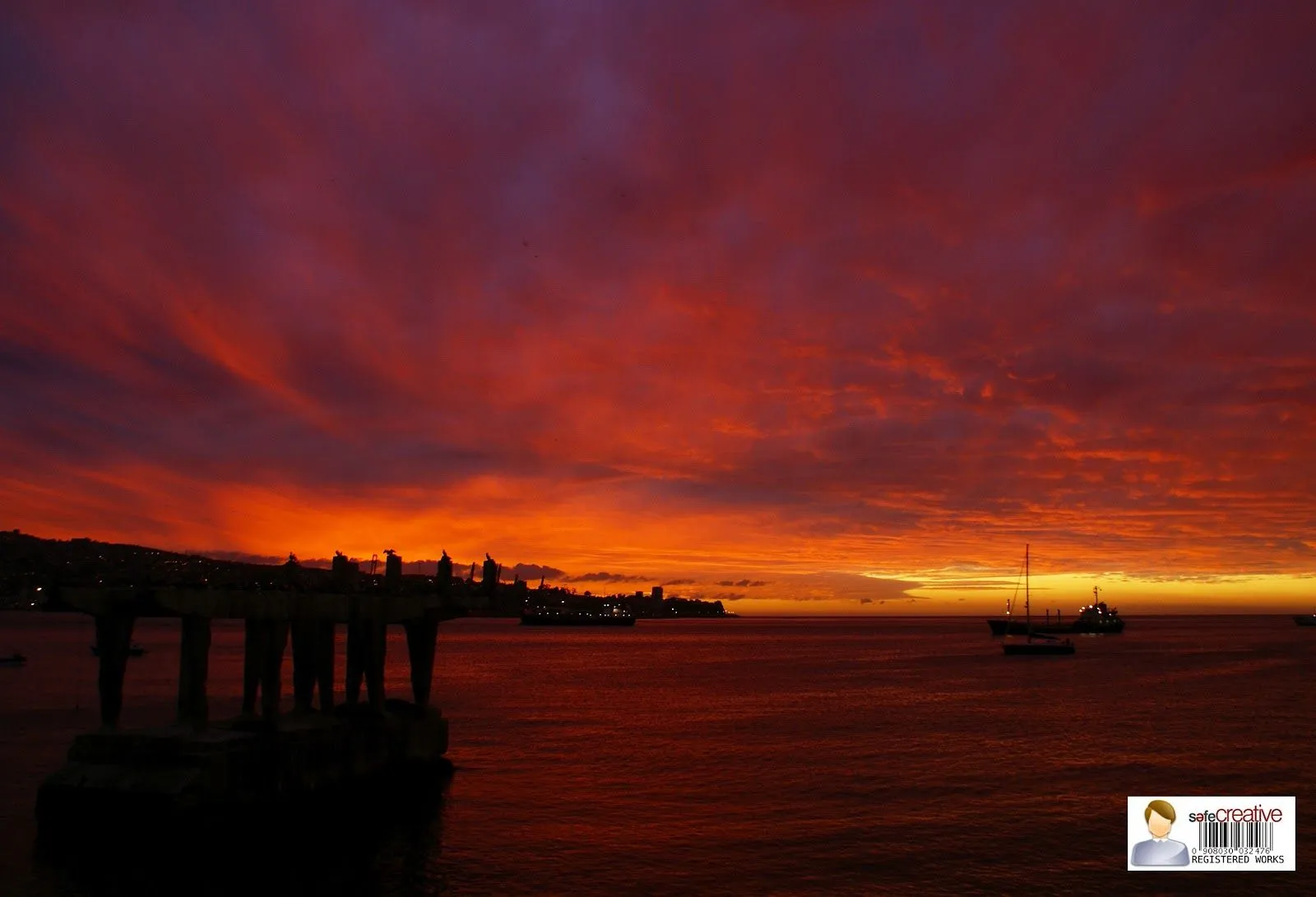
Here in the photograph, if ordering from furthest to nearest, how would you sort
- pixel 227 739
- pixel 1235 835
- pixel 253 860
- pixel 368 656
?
1. pixel 368 656
2. pixel 1235 835
3. pixel 227 739
4. pixel 253 860

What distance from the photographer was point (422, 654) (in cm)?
3150

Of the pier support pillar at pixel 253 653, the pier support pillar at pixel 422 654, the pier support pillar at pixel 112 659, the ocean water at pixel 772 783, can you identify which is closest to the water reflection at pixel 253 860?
the ocean water at pixel 772 783

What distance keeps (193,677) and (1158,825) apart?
24129mm

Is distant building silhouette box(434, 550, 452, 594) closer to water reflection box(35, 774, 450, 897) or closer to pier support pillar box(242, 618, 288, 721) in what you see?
pier support pillar box(242, 618, 288, 721)

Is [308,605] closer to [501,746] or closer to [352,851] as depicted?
[352,851]

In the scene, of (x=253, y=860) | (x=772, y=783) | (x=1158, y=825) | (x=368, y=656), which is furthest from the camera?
(x=772, y=783)

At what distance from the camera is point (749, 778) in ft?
108

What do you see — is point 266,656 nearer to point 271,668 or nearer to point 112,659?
point 271,668

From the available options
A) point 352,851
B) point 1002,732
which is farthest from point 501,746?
point 1002,732

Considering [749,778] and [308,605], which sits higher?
[308,605]

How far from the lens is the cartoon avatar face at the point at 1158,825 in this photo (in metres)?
24.4

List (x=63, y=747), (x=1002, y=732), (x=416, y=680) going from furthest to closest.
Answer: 1. (x=1002, y=732)
2. (x=63, y=747)
3. (x=416, y=680)

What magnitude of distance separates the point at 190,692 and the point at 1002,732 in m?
36.7

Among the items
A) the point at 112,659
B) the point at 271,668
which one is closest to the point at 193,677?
the point at 112,659
